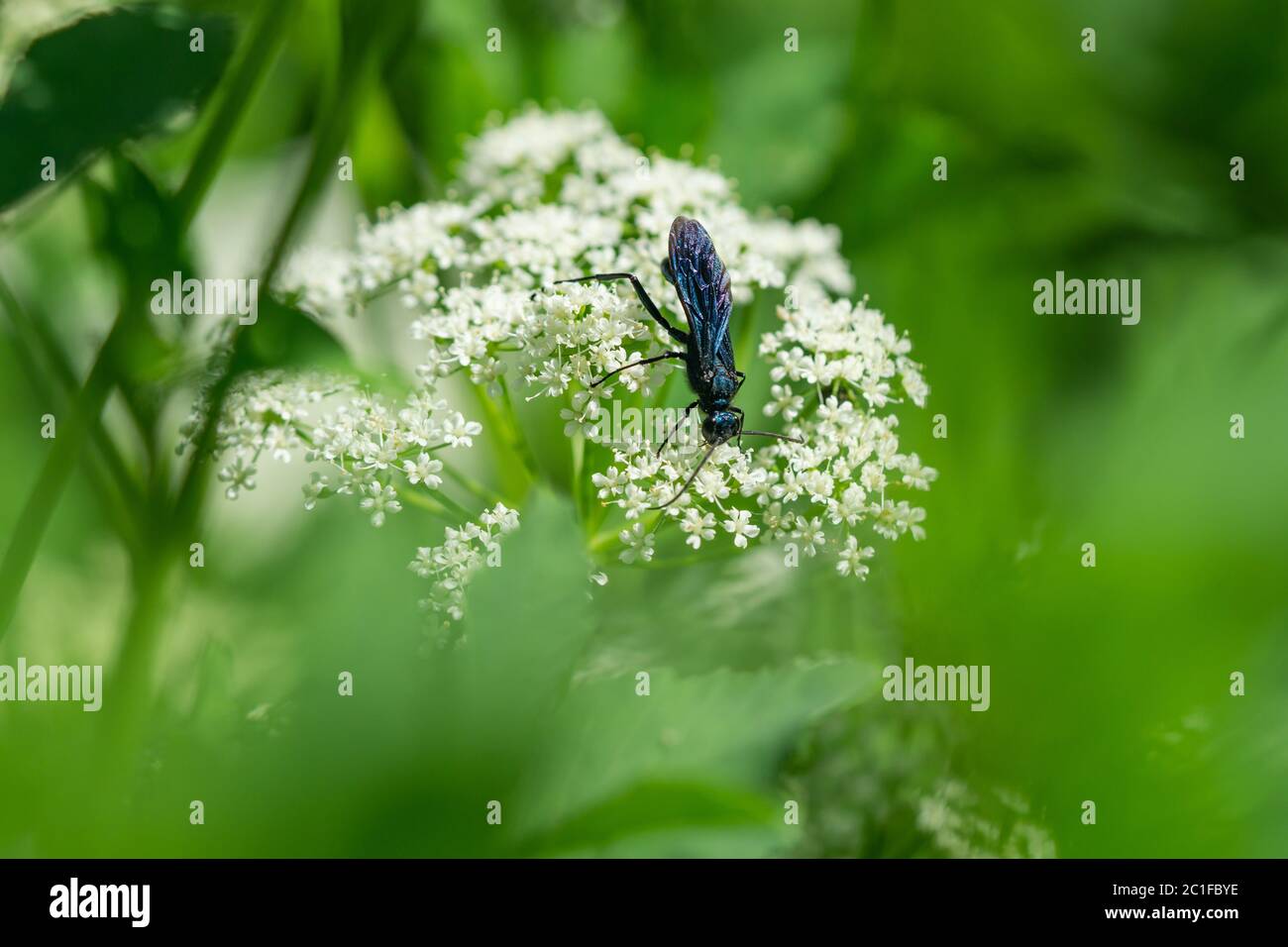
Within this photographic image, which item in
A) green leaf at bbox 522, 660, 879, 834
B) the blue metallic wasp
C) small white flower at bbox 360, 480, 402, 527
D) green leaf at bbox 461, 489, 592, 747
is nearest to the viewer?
green leaf at bbox 461, 489, 592, 747

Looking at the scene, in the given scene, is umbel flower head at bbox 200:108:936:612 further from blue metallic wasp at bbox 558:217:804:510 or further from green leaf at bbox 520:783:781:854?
green leaf at bbox 520:783:781:854

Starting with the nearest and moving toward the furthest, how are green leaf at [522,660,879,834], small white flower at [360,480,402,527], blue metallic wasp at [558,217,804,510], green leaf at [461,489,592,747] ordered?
1. green leaf at [461,489,592,747]
2. green leaf at [522,660,879,834]
3. small white flower at [360,480,402,527]
4. blue metallic wasp at [558,217,804,510]

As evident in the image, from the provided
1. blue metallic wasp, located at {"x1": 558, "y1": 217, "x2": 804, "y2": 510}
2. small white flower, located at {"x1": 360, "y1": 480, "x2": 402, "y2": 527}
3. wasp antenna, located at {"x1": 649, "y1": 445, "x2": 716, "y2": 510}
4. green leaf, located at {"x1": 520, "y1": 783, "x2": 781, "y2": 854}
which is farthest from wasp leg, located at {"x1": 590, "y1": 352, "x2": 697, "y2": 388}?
green leaf, located at {"x1": 520, "y1": 783, "x2": 781, "y2": 854}

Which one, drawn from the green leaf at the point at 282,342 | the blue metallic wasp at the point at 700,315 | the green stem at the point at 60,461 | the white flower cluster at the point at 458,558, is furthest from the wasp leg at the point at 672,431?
the green stem at the point at 60,461

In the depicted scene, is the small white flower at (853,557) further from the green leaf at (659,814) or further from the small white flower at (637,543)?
the green leaf at (659,814)
